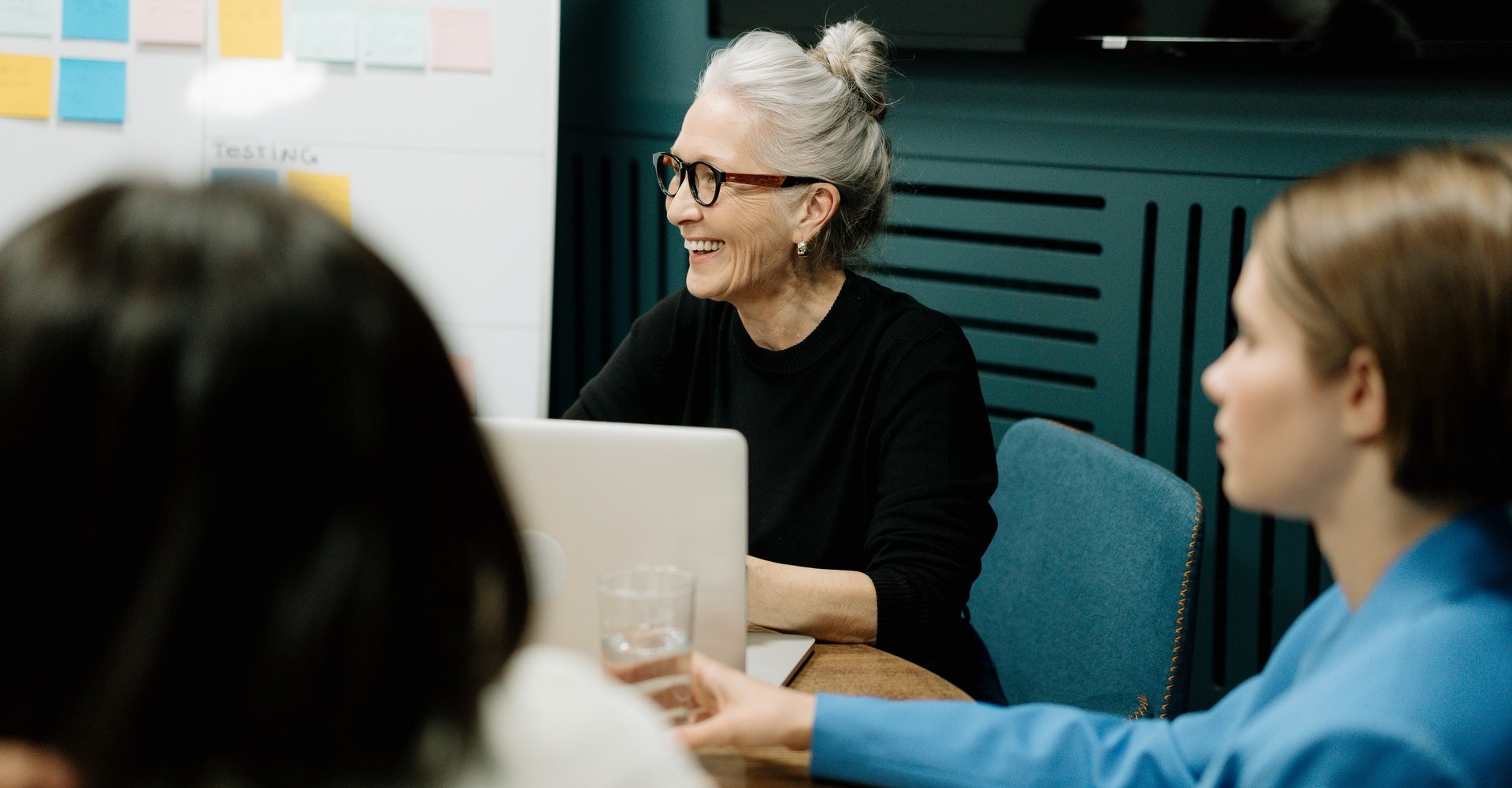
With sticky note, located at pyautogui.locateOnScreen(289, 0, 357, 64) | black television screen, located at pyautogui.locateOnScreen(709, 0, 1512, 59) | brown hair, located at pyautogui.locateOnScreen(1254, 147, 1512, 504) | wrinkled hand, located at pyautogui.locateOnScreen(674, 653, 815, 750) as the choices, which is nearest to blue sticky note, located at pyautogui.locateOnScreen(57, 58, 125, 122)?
sticky note, located at pyautogui.locateOnScreen(289, 0, 357, 64)

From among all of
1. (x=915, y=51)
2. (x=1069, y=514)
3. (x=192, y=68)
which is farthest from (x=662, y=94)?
(x=1069, y=514)

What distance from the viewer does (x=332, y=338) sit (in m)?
0.53

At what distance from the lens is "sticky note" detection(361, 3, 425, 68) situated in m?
2.49

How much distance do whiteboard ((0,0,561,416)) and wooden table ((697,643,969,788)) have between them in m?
1.30

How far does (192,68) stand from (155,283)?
2.24 m

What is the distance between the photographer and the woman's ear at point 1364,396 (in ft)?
2.53

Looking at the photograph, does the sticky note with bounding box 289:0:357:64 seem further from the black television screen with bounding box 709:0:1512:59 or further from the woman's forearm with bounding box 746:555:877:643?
the woman's forearm with bounding box 746:555:877:643

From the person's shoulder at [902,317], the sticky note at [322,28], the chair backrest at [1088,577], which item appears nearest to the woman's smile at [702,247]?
the person's shoulder at [902,317]

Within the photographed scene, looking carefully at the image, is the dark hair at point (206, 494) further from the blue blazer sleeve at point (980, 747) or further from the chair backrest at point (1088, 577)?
the chair backrest at point (1088, 577)

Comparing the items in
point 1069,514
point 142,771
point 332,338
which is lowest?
point 1069,514

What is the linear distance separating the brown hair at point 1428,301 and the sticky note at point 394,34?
6.70 feet

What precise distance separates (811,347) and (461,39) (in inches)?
44.2

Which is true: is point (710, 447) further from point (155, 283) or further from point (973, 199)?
point (973, 199)

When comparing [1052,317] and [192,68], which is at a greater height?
[192,68]
